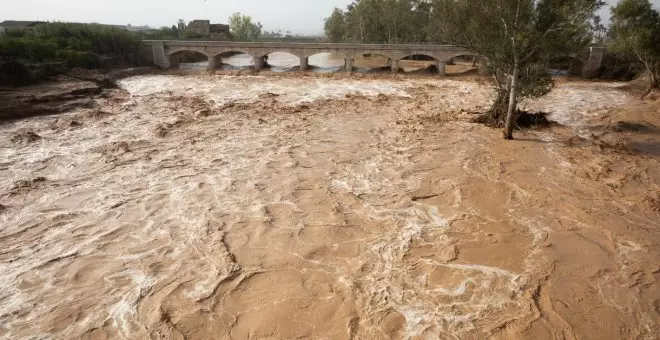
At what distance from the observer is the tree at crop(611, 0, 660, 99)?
934 inches

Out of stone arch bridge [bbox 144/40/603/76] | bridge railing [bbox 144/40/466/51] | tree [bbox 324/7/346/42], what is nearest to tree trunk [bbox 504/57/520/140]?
stone arch bridge [bbox 144/40/603/76]

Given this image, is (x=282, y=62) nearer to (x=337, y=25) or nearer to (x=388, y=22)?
(x=388, y=22)

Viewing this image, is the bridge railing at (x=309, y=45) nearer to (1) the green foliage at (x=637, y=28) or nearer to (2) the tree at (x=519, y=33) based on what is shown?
(1) the green foliage at (x=637, y=28)

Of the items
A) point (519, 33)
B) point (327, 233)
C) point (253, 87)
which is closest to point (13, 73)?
point (253, 87)

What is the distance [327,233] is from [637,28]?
2535cm

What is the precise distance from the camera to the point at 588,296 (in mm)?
7633

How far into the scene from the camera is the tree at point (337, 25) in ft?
241

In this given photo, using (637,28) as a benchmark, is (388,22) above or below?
above

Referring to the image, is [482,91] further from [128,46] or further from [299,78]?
[128,46]

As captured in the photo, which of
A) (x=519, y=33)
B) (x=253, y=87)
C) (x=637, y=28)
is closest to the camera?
(x=519, y=33)

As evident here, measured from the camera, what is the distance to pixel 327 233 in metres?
9.91

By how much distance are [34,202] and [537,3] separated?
1739cm

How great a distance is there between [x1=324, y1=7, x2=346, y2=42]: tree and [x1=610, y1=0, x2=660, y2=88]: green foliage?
171 ft

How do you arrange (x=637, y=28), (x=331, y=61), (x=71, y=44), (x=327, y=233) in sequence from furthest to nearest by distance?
(x=331, y=61)
(x=71, y=44)
(x=637, y=28)
(x=327, y=233)
